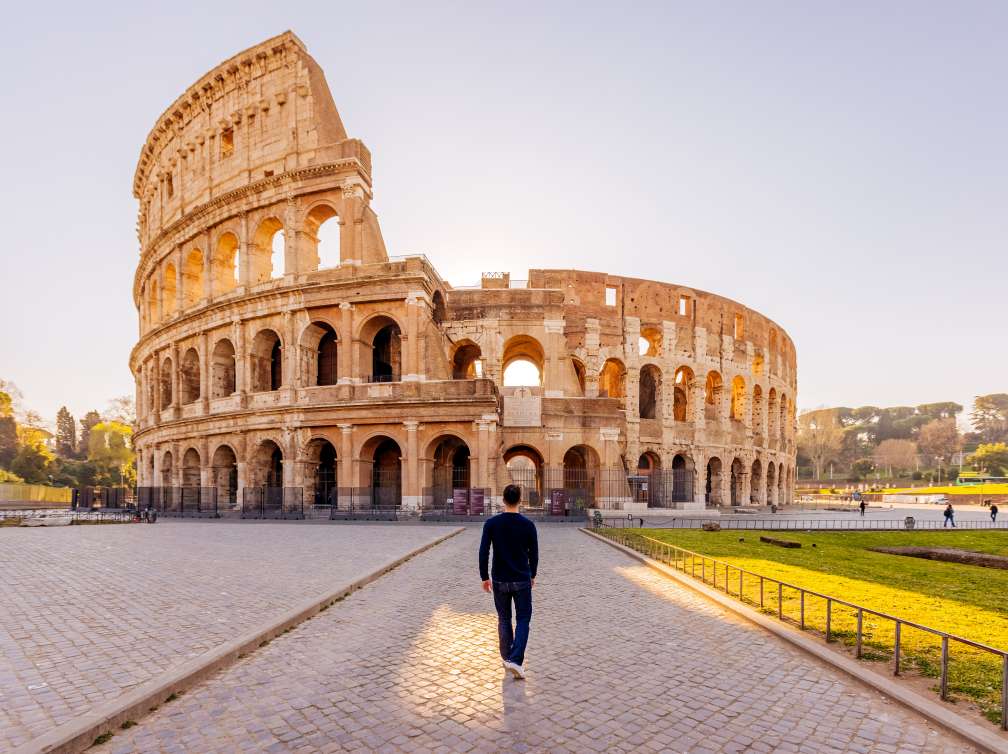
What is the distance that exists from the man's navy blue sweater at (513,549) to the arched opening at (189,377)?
30580mm

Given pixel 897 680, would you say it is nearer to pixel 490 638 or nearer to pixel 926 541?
pixel 490 638

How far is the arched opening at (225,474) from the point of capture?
27.6m

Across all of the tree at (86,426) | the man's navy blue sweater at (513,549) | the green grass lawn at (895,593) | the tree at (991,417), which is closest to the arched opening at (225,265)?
the green grass lawn at (895,593)

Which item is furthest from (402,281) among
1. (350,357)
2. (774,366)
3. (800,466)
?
(800,466)

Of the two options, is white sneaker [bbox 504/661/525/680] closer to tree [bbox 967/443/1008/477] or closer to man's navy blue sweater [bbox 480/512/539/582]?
man's navy blue sweater [bbox 480/512/539/582]

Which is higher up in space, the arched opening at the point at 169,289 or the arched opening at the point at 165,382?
the arched opening at the point at 169,289

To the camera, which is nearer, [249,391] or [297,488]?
[297,488]

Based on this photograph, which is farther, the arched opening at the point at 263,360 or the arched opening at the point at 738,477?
the arched opening at the point at 738,477

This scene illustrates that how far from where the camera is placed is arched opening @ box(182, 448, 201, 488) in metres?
29.7

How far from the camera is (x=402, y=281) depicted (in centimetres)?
2425

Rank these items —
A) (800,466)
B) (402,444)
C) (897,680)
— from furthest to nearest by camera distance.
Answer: (800,466) < (402,444) < (897,680)

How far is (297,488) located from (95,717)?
72.4ft

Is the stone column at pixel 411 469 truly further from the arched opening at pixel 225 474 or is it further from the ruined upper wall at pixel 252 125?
the ruined upper wall at pixel 252 125

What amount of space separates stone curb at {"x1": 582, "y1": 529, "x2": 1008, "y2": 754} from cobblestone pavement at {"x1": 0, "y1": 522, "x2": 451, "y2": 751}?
5787 millimetres
